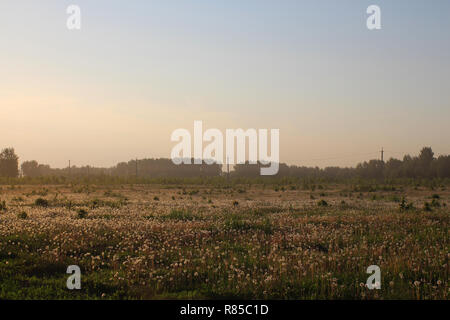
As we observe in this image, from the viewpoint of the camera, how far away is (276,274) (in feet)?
27.9

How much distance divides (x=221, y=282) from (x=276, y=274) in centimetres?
119

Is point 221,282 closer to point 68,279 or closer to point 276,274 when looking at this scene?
point 276,274

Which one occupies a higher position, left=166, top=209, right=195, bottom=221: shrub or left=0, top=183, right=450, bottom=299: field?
left=166, top=209, right=195, bottom=221: shrub

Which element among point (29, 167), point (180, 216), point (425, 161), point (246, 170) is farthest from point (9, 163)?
point (425, 161)

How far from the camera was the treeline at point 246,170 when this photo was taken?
9594 cm

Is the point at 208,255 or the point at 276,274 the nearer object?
the point at 276,274

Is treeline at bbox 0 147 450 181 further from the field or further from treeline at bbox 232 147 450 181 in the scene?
the field

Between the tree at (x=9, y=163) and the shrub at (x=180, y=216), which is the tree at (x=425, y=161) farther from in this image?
the tree at (x=9, y=163)

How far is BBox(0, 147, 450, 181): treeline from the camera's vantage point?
95938 millimetres

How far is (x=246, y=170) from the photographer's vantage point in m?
129

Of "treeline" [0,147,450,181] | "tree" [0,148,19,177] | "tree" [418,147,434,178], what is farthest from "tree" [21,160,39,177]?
"tree" [418,147,434,178]

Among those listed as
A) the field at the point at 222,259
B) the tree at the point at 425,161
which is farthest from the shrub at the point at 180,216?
the tree at the point at 425,161
